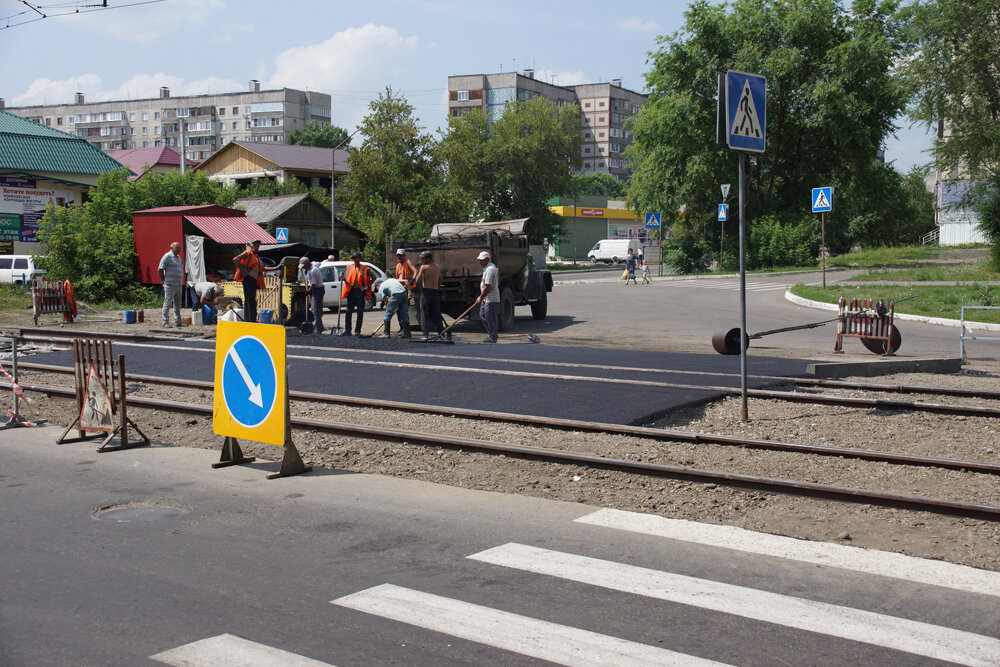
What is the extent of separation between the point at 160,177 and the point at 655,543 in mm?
31624

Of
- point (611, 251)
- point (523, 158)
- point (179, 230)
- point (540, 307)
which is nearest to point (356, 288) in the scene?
point (540, 307)

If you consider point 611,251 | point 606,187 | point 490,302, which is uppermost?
point 606,187

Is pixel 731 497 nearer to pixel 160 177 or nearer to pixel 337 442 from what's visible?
pixel 337 442

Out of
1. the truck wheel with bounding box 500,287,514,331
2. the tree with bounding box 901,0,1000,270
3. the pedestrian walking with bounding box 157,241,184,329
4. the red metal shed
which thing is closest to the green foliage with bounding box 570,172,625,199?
the tree with bounding box 901,0,1000,270

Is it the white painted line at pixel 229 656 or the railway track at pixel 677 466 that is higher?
the railway track at pixel 677 466

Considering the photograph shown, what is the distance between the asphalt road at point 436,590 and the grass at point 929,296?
16062 millimetres

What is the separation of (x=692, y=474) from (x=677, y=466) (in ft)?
0.85

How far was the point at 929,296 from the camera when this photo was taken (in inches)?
938

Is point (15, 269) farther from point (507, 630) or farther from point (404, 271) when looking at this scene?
point (507, 630)

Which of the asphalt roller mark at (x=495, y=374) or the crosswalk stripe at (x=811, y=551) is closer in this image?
the crosswalk stripe at (x=811, y=551)

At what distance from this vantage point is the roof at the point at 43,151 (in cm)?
4084

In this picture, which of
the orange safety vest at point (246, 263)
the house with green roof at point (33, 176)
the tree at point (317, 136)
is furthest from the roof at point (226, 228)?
the tree at point (317, 136)

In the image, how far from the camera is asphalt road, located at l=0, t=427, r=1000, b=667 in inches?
156

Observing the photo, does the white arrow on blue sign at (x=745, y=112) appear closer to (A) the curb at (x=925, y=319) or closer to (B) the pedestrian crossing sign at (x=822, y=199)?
(A) the curb at (x=925, y=319)
